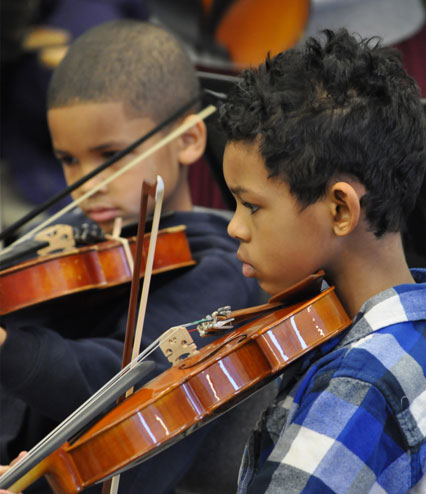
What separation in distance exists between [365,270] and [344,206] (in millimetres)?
70

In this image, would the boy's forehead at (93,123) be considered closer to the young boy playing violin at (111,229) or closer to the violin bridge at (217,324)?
the young boy playing violin at (111,229)

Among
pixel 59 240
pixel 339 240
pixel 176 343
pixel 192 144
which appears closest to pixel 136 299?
pixel 176 343

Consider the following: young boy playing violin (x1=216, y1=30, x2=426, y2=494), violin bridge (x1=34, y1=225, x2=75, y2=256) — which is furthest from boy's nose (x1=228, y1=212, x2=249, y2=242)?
violin bridge (x1=34, y1=225, x2=75, y2=256)

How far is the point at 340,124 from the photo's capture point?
0.69 metres

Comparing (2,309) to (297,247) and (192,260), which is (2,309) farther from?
(297,247)

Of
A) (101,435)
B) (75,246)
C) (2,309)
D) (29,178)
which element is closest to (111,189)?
(75,246)

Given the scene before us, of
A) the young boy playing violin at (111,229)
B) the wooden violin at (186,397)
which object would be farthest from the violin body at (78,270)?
the wooden violin at (186,397)

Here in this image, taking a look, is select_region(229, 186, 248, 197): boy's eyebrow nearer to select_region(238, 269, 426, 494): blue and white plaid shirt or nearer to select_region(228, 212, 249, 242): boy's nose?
select_region(228, 212, 249, 242): boy's nose

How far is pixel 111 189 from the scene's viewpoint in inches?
41.9

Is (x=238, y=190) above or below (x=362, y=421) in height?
above

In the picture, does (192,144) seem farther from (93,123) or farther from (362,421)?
(362,421)

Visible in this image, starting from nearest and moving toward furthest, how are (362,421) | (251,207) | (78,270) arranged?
(362,421)
(251,207)
(78,270)

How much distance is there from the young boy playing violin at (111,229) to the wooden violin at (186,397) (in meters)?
0.17

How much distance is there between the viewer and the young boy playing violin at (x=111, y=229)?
0.87m
